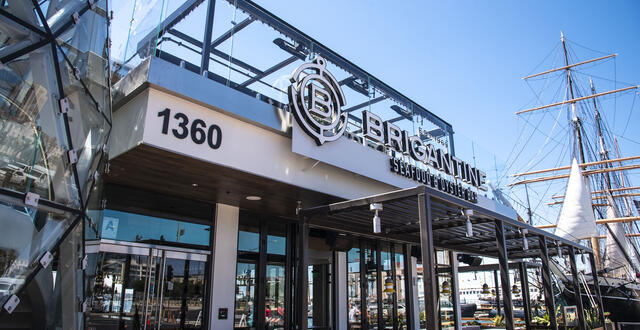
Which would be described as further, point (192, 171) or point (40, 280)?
point (192, 171)

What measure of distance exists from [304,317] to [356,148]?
4.33m

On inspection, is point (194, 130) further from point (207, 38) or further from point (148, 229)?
point (148, 229)

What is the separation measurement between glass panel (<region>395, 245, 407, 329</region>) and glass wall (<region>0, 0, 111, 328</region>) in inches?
451

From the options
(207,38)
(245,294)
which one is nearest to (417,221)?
(245,294)

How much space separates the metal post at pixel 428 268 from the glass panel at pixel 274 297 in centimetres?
606

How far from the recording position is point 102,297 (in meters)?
8.45

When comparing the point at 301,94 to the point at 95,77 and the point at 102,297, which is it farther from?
the point at 102,297

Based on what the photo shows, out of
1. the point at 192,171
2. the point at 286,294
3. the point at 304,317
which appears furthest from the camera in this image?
the point at 286,294

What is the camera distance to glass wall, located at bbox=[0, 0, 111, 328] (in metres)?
3.45

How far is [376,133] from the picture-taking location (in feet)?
34.4

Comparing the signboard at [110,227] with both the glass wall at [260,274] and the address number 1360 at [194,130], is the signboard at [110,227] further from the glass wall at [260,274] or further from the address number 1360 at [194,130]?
the address number 1360 at [194,130]

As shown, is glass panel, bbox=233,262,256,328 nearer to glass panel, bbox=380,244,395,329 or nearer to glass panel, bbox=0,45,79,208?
glass panel, bbox=380,244,395,329

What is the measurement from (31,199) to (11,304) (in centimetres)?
85

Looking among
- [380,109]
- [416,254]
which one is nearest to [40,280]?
[380,109]
